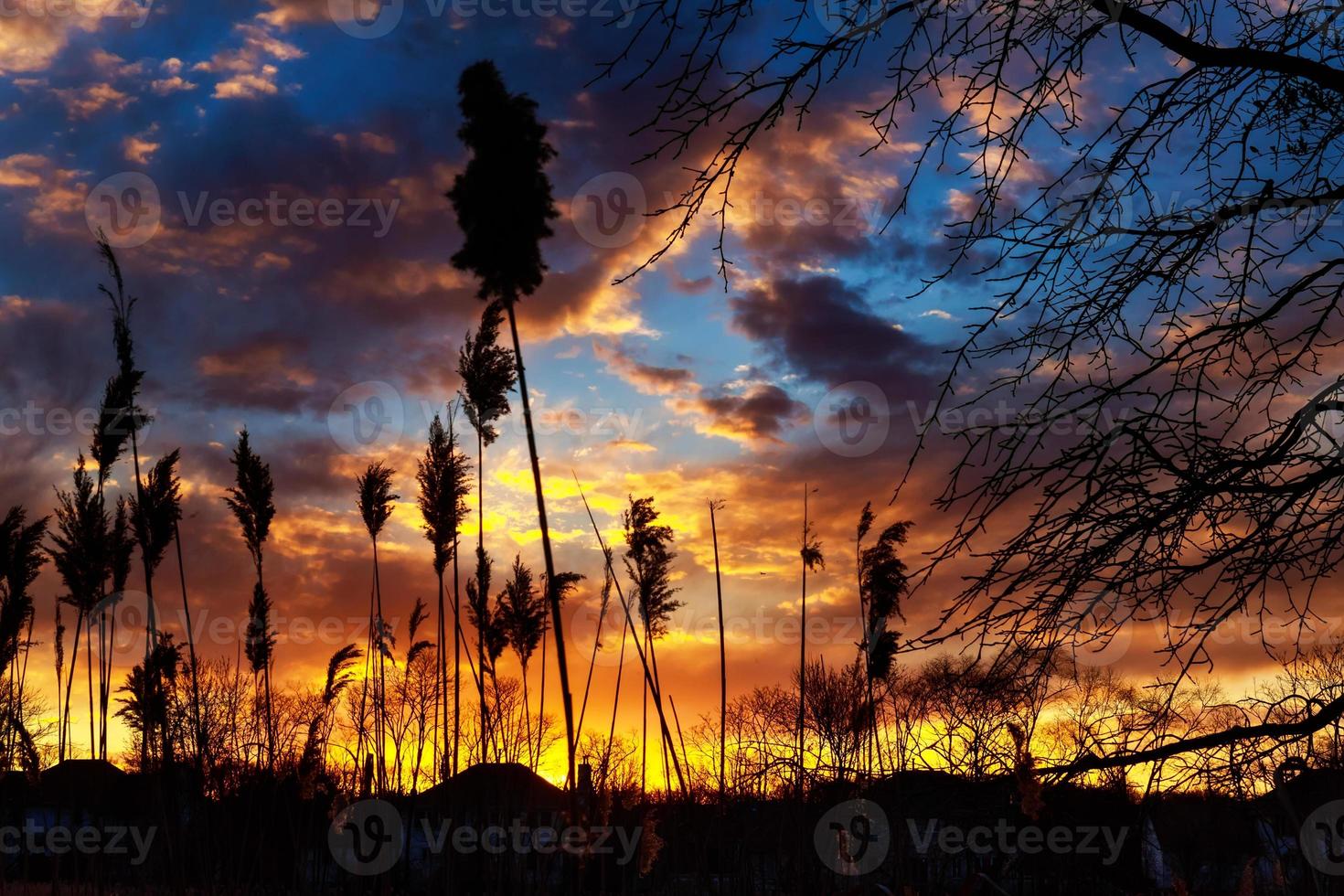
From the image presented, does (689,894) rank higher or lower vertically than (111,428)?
lower

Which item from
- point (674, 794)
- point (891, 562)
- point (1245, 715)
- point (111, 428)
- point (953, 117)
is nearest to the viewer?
point (953, 117)

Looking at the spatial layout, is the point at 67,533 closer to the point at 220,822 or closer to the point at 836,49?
the point at 220,822

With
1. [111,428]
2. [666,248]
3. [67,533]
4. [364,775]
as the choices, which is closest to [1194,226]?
[666,248]

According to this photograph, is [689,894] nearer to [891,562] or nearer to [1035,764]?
[891,562]

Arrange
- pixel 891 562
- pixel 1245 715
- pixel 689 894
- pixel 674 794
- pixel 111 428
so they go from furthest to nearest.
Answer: pixel 891 562
pixel 674 794
pixel 689 894
pixel 111 428
pixel 1245 715

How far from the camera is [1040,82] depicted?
4551mm

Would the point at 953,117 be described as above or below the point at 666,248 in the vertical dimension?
above

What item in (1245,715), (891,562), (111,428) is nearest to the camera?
(1245,715)

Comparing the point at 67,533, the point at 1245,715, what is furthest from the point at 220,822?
the point at 1245,715

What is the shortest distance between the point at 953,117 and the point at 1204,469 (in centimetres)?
194

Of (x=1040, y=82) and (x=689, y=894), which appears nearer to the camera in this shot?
(x=1040, y=82)

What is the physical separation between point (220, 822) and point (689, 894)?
15.1 ft

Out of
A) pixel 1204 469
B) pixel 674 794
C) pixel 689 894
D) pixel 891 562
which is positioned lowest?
pixel 689 894

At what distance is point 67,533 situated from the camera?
8883 mm
